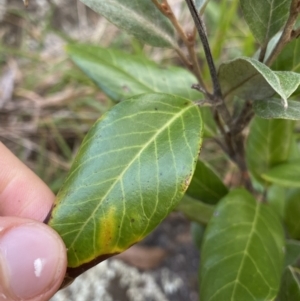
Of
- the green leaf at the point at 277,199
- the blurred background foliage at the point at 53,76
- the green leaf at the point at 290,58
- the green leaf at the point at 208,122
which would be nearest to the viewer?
the green leaf at the point at 290,58

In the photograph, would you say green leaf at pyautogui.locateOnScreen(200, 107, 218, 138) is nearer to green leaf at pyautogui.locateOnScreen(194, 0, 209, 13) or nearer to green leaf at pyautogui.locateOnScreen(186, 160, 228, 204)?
green leaf at pyautogui.locateOnScreen(186, 160, 228, 204)

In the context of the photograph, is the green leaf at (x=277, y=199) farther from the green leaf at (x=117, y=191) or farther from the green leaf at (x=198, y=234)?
the green leaf at (x=117, y=191)

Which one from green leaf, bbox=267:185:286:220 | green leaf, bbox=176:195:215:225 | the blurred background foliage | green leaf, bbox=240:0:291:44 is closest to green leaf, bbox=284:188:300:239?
green leaf, bbox=267:185:286:220

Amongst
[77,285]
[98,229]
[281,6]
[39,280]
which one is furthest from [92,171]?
[77,285]

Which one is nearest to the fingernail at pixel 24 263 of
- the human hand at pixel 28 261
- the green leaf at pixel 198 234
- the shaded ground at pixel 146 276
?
the human hand at pixel 28 261

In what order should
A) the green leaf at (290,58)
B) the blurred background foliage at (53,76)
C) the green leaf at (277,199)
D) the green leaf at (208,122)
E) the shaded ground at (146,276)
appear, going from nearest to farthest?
1. the green leaf at (290,58)
2. the green leaf at (208,122)
3. the green leaf at (277,199)
4. the shaded ground at (146,276)
5. the blurred background foliage at (53,76)

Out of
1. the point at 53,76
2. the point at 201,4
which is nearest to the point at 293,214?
the point at 201,4
